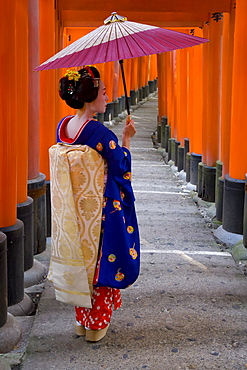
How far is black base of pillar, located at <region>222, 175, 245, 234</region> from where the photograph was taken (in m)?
6.38

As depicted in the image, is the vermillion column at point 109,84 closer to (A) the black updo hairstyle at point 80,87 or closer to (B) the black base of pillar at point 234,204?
(B) the black base of pillar at point 234,204

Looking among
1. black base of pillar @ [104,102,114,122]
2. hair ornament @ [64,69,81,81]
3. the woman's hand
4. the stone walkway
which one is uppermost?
hair ornament @ [64,69,81,81]

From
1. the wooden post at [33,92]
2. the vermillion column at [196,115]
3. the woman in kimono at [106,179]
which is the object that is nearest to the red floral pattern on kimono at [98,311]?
the woman in kimono at [106,179]

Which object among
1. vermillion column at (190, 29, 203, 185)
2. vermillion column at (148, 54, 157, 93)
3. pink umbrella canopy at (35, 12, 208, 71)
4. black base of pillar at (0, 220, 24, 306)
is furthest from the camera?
vermillion column at (148, 54, 157, 93)

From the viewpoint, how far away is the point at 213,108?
27.8 feet

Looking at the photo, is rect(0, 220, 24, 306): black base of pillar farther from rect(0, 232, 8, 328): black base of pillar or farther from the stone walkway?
rect(0, 232, 8, 328): black base of pillar

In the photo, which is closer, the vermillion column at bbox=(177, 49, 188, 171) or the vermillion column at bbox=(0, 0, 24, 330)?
the vermillion column at bbox=(0, 0, 24, 330)

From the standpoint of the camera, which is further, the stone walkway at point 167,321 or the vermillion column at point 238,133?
the vermillion column at point 238,133

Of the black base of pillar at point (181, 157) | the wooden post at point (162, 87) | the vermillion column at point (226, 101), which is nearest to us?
the vermillion column at point (226, 101)

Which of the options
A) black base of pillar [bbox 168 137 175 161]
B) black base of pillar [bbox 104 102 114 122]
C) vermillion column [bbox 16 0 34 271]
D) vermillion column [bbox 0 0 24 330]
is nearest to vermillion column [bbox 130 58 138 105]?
black base of pillar [bbox 104 102 114 122]

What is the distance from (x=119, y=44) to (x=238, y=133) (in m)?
2.84

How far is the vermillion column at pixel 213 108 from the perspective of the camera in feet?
27.2

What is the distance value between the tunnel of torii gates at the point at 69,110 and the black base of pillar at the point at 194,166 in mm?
17

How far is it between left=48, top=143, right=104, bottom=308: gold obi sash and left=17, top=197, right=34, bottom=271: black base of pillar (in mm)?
1263
